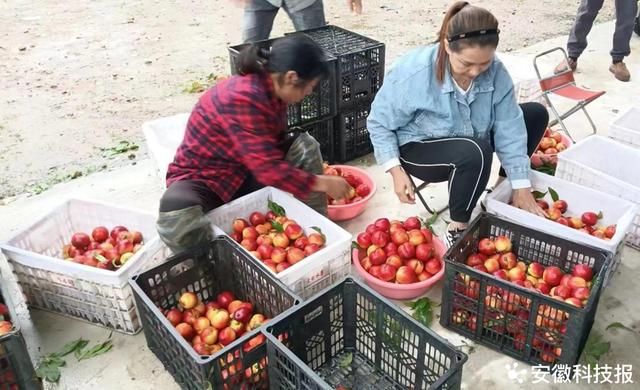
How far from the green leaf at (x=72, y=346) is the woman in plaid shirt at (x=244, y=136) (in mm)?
567

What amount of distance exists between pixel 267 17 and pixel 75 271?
254cm

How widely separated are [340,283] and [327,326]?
0.21 m

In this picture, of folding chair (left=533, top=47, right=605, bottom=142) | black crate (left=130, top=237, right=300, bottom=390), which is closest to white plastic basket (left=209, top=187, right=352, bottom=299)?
black crate (left=130, top=237, right=300, bottom=390)

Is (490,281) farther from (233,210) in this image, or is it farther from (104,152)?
(104,152)

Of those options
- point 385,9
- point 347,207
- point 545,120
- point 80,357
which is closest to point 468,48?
point 545,120

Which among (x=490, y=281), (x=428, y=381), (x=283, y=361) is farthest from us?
(x=490, y=281)

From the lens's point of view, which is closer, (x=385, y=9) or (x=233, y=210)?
(x=233, y=210)

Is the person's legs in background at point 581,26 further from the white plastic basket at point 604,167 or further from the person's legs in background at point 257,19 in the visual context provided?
the person's legs in background at point 257,19

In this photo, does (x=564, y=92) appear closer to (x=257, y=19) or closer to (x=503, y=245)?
(x=503, y=245)

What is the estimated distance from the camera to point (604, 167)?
3.41 m

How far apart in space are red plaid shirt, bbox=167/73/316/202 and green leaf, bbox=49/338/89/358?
826 mm

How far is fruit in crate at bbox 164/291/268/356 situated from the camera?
92.7 inches

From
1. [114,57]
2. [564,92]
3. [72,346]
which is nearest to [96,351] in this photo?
[72,346]

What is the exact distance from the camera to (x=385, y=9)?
7934 mm
